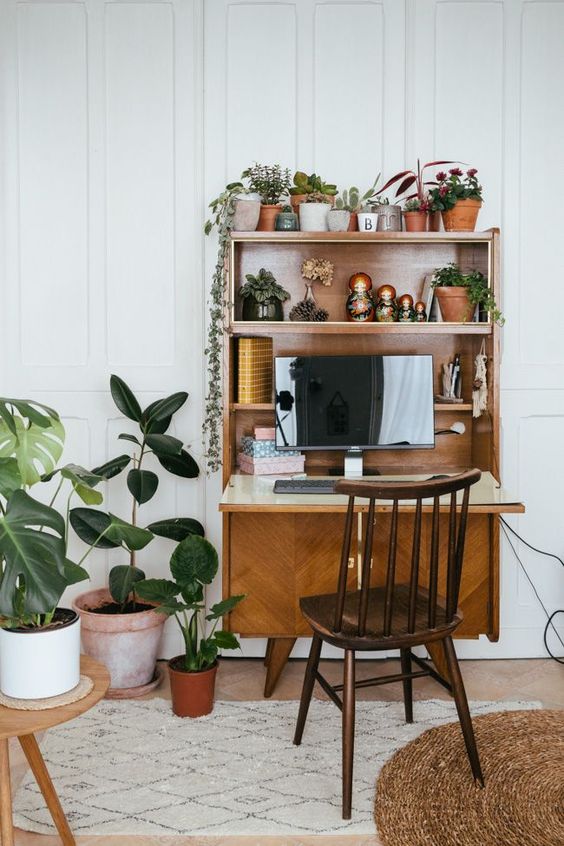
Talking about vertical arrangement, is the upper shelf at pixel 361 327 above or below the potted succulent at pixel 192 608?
above

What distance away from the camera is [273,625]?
9.93 feet

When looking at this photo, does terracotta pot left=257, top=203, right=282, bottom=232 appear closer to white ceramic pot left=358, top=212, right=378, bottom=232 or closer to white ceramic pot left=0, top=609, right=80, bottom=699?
white ceramic pot left=358, top=212, right=378, bottom=232

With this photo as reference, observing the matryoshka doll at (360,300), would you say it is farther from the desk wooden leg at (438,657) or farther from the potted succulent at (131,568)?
the desk wooden leg at (438,657)

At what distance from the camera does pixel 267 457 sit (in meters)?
3.32

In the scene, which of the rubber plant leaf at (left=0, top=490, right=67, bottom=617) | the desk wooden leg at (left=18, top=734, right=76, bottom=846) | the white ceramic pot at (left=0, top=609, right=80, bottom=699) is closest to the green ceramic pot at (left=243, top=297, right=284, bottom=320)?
the rubber plant leaf at (left=0, top=490, right=67, bottom=617)

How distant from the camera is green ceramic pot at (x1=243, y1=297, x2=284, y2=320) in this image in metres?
3.27

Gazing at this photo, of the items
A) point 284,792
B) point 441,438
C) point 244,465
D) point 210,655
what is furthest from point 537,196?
point 284,792

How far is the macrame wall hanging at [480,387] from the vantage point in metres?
3.26

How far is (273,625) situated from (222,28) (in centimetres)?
235

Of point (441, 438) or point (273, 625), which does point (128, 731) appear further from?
point (441, 438)

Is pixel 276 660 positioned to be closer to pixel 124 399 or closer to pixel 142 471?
pixel 142 471

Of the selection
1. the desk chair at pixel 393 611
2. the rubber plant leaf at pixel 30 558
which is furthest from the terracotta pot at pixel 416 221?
the rubber plant leaf at pixel 30 558

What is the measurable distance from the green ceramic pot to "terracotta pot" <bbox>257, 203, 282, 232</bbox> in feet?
0.88

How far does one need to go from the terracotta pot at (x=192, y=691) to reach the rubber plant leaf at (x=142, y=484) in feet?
2.10
